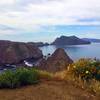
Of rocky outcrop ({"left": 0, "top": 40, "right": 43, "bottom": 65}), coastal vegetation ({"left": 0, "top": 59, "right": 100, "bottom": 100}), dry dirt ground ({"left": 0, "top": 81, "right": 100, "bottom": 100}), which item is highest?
coastal vegetation ({"left": 0, "top": 59, "right": 100, "bottom": 100})

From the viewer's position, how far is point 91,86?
11.7m

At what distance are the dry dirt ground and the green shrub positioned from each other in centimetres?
32

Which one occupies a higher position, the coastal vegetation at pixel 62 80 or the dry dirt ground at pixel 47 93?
the coastal vegetation at pixel 62 80

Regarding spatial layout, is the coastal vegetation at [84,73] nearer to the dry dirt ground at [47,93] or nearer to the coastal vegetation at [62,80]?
the coastal vegetation at [62,80]

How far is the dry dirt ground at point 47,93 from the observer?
10422mm

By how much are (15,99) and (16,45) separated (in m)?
107

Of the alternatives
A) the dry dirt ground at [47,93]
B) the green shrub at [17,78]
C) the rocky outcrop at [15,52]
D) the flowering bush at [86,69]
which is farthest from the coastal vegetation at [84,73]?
the rocky outcrop at [15,52]

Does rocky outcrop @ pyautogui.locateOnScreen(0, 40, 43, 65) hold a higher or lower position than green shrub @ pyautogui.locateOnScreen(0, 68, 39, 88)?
lower

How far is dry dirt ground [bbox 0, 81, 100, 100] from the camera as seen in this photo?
10422mm

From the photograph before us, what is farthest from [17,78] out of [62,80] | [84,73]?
[84,73]

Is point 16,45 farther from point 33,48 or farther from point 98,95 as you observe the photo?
point 98,95

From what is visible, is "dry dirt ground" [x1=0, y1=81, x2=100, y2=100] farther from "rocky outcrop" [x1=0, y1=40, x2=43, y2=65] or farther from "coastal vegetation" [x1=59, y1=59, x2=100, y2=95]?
"rocky outcrop" [x1=0, y1=40, x2=43, y2=65]

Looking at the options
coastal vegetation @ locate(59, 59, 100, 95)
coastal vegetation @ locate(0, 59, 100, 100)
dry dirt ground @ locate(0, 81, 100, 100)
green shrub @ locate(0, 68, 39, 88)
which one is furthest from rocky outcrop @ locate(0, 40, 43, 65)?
dry dirt ground @ locate(0, 81, 100, 100)

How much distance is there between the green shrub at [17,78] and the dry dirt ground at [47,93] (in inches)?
12.6
